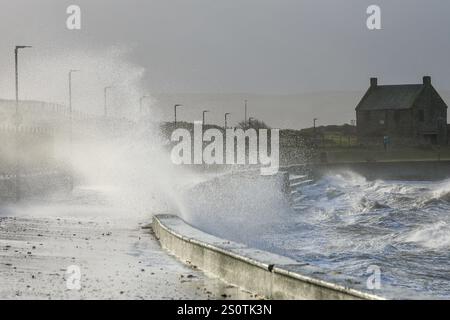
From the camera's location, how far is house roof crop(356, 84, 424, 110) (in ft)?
310

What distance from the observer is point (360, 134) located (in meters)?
98.2

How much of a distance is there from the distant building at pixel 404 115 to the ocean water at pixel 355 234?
50705 millimetres

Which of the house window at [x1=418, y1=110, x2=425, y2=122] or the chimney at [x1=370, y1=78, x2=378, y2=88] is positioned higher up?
the chimney at [x1=370, y1=78, x2=378, y2=88]

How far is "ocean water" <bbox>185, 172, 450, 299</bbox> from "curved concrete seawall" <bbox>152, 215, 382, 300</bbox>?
0.79 feet

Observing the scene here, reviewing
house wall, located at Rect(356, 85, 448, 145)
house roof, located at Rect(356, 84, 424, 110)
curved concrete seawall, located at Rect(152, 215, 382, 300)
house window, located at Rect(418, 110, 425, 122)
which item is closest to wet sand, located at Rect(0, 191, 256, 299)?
curved concrete seawall, located at Rect(152, 215, 382, 300)

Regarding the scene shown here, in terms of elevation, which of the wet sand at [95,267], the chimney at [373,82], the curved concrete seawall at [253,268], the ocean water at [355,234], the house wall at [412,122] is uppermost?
the chimney at [373,82]

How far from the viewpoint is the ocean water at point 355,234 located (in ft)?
48.0

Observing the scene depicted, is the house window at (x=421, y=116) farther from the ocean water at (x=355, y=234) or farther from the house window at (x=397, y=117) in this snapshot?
the ocean water at (x=355, y=234)

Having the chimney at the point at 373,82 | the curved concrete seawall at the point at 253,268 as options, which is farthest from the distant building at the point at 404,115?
the curved concrete seawall at the point at 253,268

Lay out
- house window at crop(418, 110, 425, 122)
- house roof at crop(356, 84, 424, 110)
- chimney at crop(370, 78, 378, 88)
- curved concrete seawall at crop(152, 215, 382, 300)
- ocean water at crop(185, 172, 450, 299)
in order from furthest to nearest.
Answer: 1. chimney at crop(370, 78, 378, 88)
2. house roof at crop(356, 84, 424, 110)
3. house window at crop(418, 110, 425, 122)
4. ocean water at crop(185, 172, 450, 299)
5. curved concrete seawall at crop(152, 215, 382, 300)

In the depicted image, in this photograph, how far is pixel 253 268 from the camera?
884 centimetres

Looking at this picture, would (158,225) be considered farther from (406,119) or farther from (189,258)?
(406,119)

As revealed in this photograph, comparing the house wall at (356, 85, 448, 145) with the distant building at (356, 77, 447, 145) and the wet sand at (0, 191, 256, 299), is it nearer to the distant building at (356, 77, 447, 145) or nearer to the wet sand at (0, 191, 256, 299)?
the distant building at (356, 77, 447, 145)
